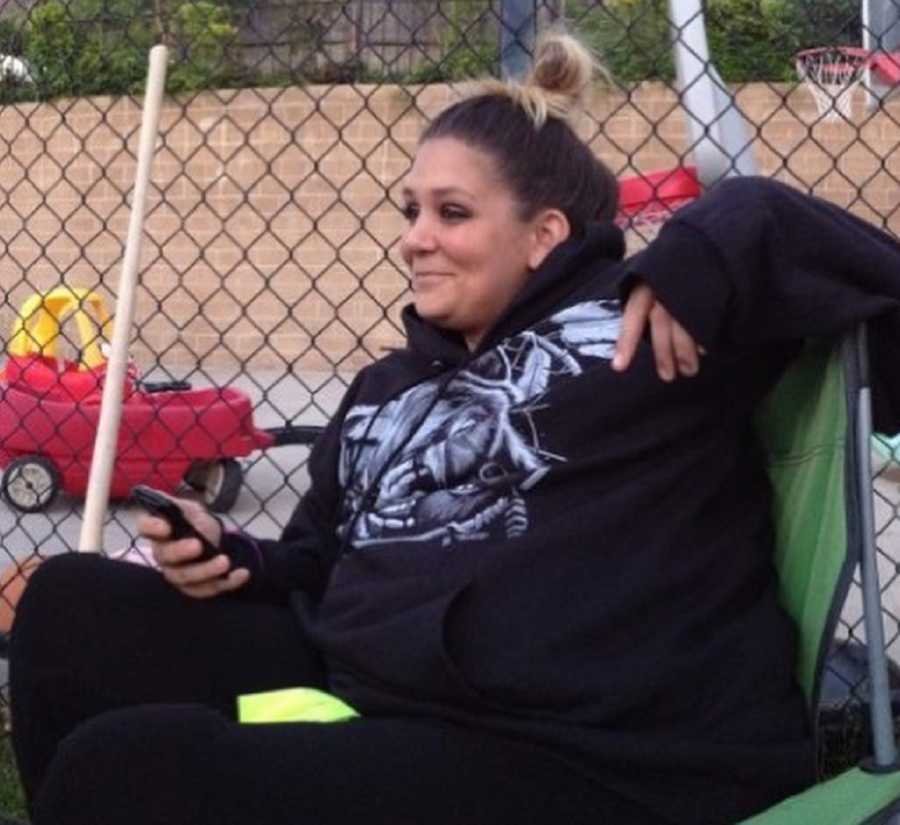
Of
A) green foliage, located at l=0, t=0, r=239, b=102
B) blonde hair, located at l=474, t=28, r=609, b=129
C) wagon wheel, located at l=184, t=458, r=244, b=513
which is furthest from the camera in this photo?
green foliage, located at l=0, t=0, r=239, b=102

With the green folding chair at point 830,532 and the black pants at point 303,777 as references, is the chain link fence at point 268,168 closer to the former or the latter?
the green folding chair at point 830,532

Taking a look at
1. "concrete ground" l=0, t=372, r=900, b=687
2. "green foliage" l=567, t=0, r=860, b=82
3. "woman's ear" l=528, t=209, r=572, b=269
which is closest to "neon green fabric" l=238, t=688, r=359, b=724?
"woman's ear" l=528, t=209, r=572, b=269

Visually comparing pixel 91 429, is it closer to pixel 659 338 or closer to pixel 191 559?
pixel 191 559

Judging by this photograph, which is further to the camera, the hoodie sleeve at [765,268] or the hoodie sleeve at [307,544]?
the hoodie sleeve at [307,544]

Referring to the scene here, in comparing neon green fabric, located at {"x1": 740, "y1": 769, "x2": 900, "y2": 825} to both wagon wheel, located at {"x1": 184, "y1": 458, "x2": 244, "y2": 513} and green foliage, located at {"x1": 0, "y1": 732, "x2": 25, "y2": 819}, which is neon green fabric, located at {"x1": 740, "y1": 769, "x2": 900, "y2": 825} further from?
wagon wheel, located at {"x1": 184, "y1": 458, "x2": 244, "y2": 513}

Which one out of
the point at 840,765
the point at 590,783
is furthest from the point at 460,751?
the point at 840,765

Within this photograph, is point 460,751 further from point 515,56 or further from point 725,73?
point 725,73

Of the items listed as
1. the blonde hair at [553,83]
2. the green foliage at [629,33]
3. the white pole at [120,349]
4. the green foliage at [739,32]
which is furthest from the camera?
the green foliage at [739,32]

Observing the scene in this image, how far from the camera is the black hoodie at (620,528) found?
7.41 ft

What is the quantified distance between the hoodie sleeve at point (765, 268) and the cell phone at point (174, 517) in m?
0.72

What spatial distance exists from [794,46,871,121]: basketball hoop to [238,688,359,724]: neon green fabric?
3596mm

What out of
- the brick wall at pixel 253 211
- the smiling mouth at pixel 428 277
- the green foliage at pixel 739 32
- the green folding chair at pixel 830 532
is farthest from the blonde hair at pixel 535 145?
the brick wall at pixel 253 211

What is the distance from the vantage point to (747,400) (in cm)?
243

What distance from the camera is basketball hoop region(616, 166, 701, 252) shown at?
148 inches
